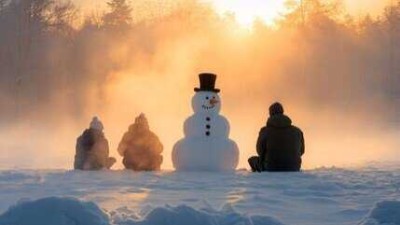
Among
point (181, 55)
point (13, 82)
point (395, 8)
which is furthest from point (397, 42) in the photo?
point (13, 82)

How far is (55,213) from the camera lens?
224 inches

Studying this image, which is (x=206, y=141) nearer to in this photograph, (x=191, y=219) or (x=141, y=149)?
(x=141, y=149)

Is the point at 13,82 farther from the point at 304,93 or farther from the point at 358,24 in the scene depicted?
the point at 358,24

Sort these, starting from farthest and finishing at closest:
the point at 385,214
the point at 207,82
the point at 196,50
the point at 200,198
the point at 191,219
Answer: the point at 196,50, the point at 207,82, the point at 200,198, the point at 385,214, the point at 191,219

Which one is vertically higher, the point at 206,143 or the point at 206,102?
the point at 206,102

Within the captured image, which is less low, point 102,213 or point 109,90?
point 109,90

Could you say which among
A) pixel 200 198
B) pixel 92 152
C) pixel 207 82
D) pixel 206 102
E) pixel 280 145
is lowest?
pixel 200 198

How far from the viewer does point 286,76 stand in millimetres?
61312

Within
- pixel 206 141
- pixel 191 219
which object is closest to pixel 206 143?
pixel 206 141

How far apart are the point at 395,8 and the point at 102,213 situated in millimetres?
64168

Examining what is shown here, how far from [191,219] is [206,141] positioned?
20.0 feet

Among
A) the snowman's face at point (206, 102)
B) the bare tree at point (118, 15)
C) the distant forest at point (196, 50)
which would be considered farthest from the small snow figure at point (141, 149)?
the bare tree at point (118, 15)

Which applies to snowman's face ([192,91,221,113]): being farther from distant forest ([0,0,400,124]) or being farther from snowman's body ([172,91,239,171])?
distant forest ([0,0,400,124])

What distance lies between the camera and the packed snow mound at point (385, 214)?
19.8 feet
